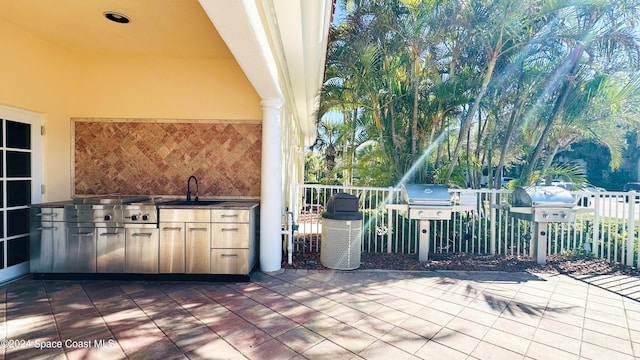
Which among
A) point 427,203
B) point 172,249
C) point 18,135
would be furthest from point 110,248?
point 427,203

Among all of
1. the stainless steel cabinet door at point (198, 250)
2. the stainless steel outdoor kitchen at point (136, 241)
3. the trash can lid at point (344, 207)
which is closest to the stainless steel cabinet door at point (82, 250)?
the stainless steel outdoor kitchen at point (136, 241)

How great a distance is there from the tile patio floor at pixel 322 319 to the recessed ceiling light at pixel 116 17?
3165 millimetres

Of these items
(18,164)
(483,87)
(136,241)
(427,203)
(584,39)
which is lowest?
(136,241)

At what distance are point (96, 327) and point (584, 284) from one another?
5525 millimetres

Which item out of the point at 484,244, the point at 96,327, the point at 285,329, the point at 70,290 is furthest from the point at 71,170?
the point at 484,244

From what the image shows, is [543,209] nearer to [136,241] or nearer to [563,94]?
[563,94]

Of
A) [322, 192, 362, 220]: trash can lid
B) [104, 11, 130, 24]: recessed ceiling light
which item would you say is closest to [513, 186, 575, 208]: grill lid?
[322, 192, 362, 220]: trash can lid

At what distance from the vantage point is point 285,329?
268cm

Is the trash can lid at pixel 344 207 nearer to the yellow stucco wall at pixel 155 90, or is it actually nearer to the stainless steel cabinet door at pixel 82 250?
the yellow stucco wall at pixel 155 90

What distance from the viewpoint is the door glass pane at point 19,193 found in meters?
3.83

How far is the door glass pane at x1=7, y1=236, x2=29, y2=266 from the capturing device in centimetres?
380

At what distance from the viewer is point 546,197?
4410 mm

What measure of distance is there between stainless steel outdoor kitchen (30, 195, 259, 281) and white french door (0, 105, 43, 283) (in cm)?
27

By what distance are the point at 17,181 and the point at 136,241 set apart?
1.77m
